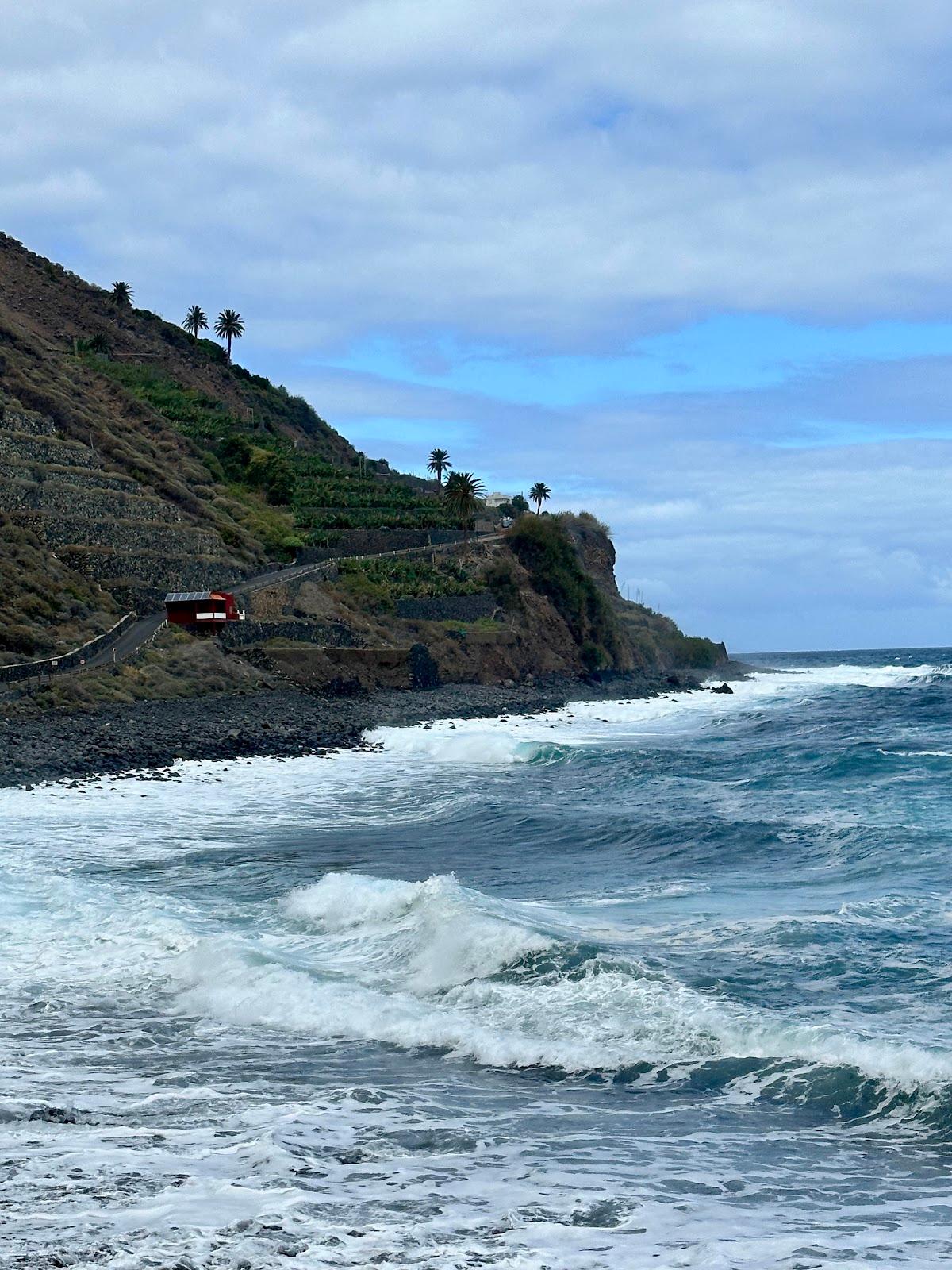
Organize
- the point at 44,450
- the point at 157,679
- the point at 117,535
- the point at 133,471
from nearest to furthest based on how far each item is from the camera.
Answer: the point at 157,679, the point at 117,535, the point at 44,450, the point at 133,471

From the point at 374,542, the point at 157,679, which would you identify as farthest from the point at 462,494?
the point at 157,679

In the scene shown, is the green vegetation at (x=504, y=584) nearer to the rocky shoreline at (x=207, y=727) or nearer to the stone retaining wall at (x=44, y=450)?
the rocky shoreline at (x=207, y=727)

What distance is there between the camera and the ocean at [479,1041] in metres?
7.06

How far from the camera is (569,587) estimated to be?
242 feet

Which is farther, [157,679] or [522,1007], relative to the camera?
[157,679]

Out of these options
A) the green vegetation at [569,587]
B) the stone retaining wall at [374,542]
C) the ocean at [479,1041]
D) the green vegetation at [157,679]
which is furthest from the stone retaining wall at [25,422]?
the ocean at [479,1041]

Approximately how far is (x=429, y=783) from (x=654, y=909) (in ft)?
49.2

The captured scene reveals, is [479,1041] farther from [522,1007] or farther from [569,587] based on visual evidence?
[569,587]

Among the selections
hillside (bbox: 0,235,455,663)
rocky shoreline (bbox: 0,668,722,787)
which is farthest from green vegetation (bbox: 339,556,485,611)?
rocky shoreline (bbox: 0,668,722,787)

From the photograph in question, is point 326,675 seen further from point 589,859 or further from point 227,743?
point 589,859

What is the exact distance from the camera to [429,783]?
30.4 m

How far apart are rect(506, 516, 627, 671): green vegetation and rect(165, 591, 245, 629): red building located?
90.6 ft

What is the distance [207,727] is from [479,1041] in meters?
27.5

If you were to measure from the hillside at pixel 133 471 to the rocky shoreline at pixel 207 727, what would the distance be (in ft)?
18.8
